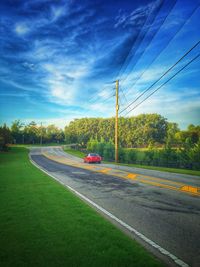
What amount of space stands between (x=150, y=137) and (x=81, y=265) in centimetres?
10644

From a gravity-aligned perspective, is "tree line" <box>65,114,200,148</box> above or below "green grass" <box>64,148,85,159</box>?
above

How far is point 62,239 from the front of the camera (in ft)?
16.2

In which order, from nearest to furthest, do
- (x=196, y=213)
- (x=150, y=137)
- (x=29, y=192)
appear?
(x=196, y=213), (x=29, y=192), (x=150, y=137)

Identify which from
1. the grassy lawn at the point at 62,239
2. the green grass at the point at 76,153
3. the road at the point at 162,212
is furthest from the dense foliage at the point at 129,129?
the grassy lawn at the point at 62,239

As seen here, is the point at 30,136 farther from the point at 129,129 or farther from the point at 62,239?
the point at 62,239

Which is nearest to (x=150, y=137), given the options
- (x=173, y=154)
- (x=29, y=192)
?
(x=173, y=154)

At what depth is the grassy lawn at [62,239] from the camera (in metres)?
4.05

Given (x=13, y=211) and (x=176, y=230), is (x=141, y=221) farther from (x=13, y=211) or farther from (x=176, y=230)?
(x=13, y=211)

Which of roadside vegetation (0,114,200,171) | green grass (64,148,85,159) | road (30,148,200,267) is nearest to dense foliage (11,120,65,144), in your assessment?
roadside vegetation (0,114,200,171)

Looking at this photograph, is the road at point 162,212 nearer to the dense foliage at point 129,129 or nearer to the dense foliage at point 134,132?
the dense foliage at point 134,132

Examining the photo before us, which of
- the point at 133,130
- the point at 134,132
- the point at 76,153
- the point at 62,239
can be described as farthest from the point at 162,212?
the point at 133,130

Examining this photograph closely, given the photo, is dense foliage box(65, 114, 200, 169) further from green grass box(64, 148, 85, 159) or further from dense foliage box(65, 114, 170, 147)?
green grass box(64, 148, 85, 159)

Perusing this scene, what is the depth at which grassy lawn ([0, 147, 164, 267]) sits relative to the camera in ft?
13.3

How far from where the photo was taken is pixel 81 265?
153 inches
